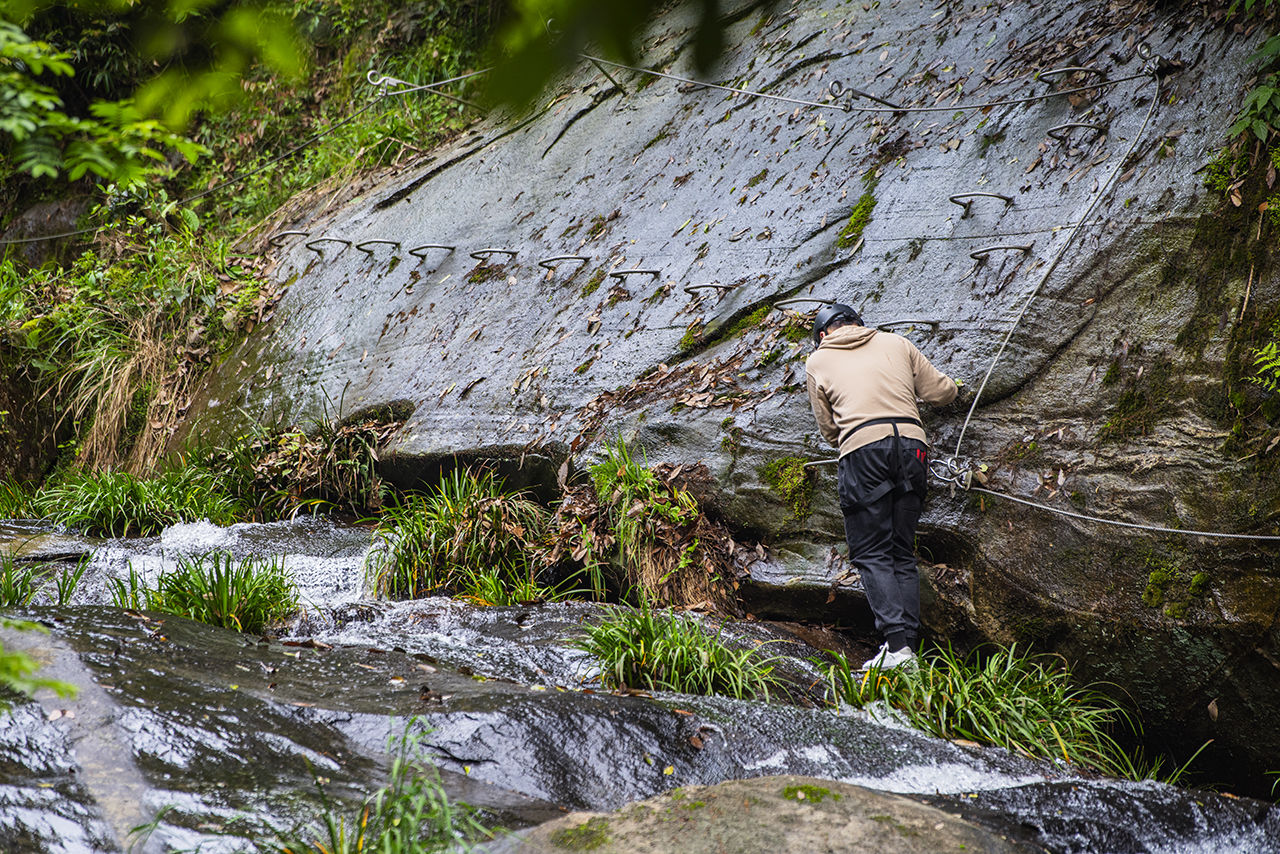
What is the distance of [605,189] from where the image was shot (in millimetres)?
8188

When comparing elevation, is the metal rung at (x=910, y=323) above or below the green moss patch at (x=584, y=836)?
above

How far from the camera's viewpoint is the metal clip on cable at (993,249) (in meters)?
5.31

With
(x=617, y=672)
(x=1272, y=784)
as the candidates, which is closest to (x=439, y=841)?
(x=617, y=672)

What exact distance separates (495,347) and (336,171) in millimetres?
4991

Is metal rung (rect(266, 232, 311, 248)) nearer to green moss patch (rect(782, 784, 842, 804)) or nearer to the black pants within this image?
the black pants

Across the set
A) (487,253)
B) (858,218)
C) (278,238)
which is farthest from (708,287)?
(278,238)

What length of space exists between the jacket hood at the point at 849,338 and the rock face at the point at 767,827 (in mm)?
2739

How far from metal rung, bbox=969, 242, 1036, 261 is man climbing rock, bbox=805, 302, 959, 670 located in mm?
964

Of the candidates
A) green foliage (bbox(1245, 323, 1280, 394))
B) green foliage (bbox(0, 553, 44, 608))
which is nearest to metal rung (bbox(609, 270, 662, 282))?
green foliage (bbox(1245, 323, 1280, 394))

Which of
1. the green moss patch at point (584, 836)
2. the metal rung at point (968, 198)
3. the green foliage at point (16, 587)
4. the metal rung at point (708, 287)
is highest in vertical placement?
the metal rung at point (968, 198)

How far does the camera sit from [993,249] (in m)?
5.38

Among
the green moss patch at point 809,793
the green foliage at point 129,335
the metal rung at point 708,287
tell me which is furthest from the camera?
the green foliage at point 129,335

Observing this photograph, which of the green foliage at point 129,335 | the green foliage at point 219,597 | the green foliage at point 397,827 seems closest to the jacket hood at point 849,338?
the green foliage at point 397,827

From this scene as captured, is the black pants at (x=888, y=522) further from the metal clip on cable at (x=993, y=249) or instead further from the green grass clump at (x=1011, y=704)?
the metal clip on cable at (x=993, y=249)
